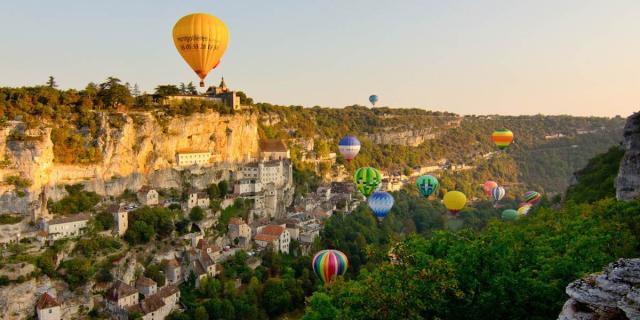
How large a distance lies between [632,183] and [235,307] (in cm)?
1792

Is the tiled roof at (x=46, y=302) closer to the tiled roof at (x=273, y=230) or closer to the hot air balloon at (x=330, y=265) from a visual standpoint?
the hot air balloon at (x=330, y=265)

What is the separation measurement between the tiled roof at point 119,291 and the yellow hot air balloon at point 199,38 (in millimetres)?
12120

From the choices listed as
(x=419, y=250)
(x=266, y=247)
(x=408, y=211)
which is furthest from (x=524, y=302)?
(x=408, y=211)

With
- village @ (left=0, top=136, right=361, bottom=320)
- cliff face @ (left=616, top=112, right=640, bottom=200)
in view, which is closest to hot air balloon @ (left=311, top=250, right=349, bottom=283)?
village @ (left=0, top=136, right=361, bottom=320)

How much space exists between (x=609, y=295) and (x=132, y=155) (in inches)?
1213

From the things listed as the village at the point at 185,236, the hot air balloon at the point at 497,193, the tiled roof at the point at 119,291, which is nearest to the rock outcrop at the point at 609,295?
the village at the point at 185,236

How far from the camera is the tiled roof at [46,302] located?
2204 centimetres

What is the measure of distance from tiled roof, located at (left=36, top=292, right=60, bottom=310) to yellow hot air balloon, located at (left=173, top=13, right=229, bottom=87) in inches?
535

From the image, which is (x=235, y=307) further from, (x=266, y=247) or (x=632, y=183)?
(x=632, y=183)

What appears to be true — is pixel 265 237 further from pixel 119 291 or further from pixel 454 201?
pixel 454 201

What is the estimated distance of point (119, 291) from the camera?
23594 millimetres

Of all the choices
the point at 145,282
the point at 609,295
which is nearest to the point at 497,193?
the point at 145,282

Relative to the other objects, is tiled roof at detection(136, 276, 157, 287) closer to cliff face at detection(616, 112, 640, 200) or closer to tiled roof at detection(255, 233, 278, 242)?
tiled roof at detection(255, 233, 278, 242)

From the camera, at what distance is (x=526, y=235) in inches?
457
